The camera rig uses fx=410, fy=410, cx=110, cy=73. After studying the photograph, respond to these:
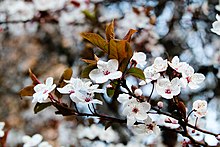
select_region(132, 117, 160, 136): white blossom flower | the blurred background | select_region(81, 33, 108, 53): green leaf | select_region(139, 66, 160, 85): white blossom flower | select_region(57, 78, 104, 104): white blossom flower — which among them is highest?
select_region(81, 33, 108, 53): green leaf

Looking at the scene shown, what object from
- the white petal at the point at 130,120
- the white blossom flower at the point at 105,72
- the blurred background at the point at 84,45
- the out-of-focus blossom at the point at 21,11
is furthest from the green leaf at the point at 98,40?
the out-of-focus blossom at the point at 21,11

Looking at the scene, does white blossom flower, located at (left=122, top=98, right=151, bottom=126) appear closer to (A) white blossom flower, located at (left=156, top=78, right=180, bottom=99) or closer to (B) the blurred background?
(A) white blossom flower, located at (left=156, top=78, right=180, bottom=99)

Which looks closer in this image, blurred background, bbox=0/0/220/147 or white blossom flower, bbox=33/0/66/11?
blurred background, bbox=0/0/220/147

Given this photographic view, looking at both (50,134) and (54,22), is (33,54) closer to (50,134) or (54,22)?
(54,22)

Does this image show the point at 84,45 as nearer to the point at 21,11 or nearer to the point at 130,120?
the point at 21,11

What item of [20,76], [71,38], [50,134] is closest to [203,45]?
[71,38]

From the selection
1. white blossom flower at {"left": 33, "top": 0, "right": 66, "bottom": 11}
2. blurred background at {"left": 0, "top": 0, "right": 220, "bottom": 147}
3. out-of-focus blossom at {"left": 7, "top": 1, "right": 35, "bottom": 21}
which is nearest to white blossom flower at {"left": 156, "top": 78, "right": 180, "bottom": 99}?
blurred background at {"left": 0, "top": 0, "right": 220, "bottom": 147}

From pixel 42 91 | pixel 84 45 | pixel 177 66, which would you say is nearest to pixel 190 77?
pixel 177 66

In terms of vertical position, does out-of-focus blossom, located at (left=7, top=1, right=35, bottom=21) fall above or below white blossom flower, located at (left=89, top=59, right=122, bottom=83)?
below
